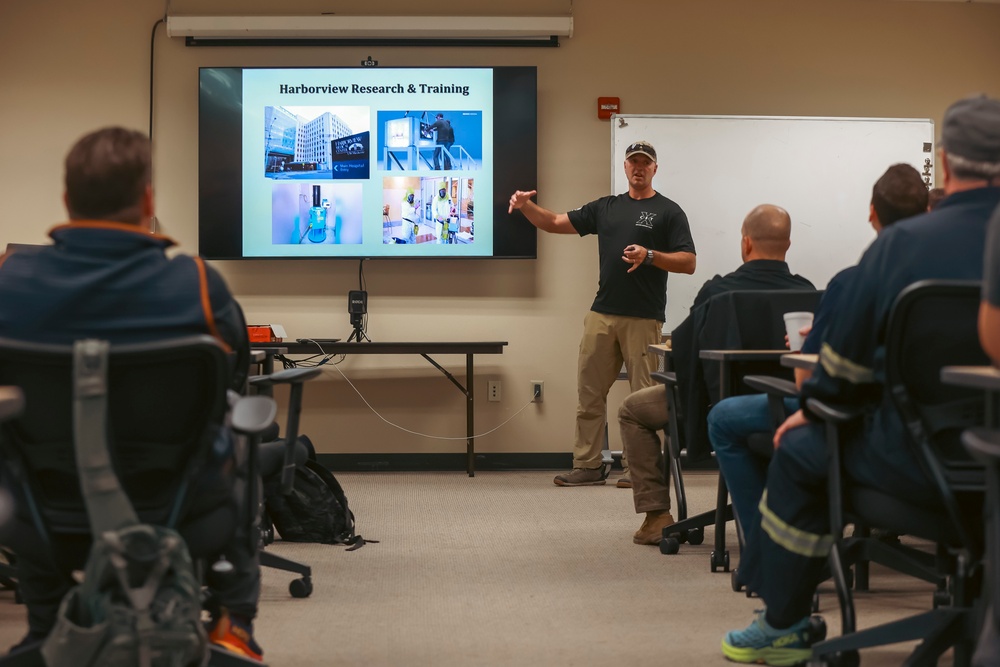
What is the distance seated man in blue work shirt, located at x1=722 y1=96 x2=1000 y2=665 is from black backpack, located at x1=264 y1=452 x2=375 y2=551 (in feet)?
6.27

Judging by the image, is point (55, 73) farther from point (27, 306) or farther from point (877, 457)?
point (877, 457)

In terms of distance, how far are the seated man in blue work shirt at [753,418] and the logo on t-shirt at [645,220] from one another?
2465 millimetres

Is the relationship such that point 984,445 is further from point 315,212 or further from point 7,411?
point 315,212

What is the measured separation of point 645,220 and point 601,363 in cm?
78

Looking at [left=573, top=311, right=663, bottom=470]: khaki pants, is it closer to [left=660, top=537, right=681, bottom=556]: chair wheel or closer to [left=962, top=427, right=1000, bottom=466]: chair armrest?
[left=660, top=537, right=681, bottom=556]: chair wheel

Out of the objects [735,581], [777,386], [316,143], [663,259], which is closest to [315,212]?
[316,143]

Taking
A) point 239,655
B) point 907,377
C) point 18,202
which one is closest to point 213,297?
point 239,655

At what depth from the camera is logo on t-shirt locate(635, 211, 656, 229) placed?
527 centimetres

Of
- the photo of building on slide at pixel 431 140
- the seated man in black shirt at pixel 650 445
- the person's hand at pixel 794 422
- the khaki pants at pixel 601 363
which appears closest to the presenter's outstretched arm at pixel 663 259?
the khaki pants at pixel 601 363

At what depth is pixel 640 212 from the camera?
5293 millimetres

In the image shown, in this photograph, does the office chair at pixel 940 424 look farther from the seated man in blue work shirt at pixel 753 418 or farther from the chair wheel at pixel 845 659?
the seated man in blue work shirt at pixel 753 418

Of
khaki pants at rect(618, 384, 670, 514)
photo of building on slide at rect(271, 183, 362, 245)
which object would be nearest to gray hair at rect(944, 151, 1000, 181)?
khaki pants at rect(618, 384, 670, 514)

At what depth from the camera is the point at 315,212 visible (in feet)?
18.8

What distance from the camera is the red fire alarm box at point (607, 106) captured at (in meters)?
5.88
